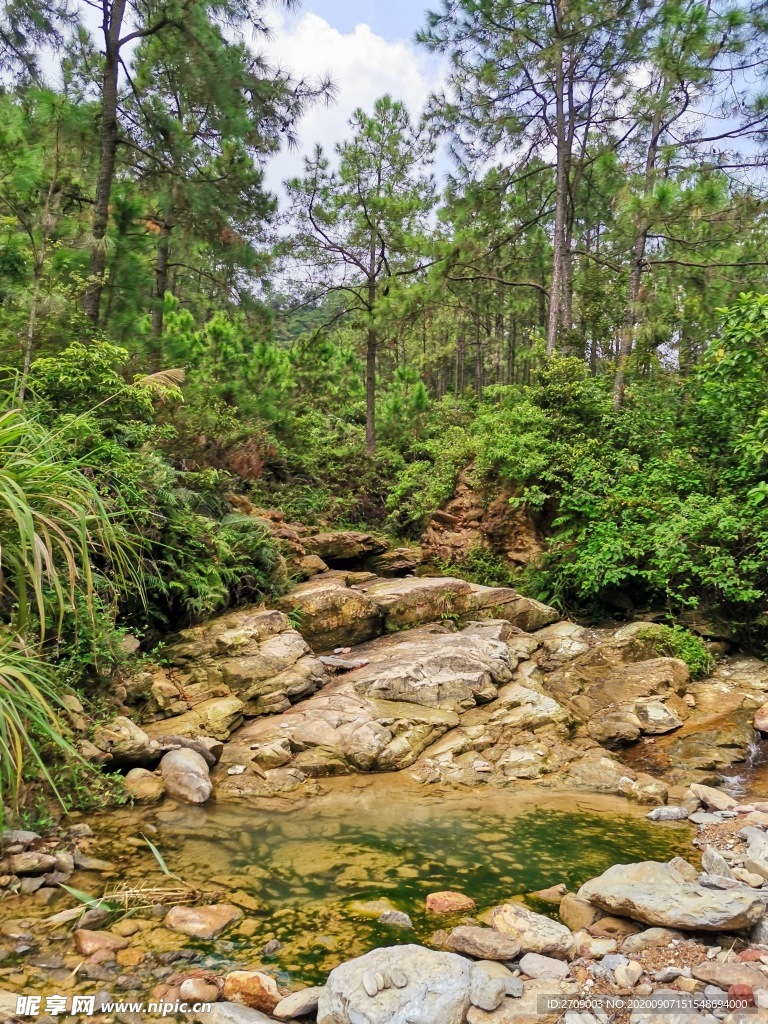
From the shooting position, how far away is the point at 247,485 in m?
12.7

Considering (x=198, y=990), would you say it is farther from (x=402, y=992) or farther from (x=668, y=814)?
(x=668, y=814)

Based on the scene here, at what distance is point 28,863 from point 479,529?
30.5 feet

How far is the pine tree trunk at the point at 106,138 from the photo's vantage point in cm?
884

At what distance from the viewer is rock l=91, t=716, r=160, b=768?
474 centimetres

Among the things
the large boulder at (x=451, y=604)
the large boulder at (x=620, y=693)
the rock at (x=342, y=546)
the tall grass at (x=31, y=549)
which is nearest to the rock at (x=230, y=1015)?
the tall grass at (x=31, y=549)

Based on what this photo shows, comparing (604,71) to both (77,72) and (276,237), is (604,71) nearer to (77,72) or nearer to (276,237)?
(276,237)

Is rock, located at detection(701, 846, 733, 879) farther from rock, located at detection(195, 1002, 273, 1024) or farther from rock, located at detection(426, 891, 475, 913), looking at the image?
rock, located at detection(195, 1002, 273, 1024)

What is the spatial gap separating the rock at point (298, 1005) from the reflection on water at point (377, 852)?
207 millimetres

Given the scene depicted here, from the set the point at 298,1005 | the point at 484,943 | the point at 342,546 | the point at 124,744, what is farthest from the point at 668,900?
the point at 342,546

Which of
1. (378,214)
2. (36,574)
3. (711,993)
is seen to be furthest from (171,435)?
(378,214)

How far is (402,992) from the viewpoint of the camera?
101 inches

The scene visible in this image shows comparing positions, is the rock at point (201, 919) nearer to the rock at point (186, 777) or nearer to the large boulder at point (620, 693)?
the rock at point (186, 777)

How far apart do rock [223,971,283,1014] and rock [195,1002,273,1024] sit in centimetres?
8

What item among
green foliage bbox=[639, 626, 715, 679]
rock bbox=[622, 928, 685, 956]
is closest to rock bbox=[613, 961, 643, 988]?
rock bbox=[622, 928, 685, 956]
